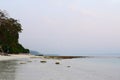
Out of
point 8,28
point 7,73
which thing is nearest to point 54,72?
point 7,73

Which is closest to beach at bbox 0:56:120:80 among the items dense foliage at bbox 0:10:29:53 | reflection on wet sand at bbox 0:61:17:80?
reflection on wet sand at bbox 0:61:17:80

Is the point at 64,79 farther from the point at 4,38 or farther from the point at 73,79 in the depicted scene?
the point at 4,38

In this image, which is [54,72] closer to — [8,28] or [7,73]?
[7,73]

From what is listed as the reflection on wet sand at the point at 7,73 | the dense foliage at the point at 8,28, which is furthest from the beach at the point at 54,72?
the dense foliage at the point at 8,28

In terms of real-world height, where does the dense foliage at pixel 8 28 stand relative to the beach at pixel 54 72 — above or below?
above

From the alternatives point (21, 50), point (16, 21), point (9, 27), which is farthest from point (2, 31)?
point (21, 50)

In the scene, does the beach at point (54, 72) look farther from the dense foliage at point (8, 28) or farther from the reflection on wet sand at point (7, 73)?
the dense foliage at point (8, 28)

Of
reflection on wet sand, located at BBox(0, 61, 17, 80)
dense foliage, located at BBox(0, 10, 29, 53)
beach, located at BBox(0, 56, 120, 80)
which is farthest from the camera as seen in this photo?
dense foliage, located at BBox(0, 10, 29, 53)

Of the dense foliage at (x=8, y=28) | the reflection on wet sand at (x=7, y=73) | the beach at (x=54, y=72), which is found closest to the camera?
the reflection on wet sand at (x=7, y=73)

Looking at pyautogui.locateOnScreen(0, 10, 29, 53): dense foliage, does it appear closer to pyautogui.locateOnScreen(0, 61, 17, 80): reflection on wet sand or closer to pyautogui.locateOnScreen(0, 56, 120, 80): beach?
pyautogui.locateOnScreen(0, 56, 120, 80): beach

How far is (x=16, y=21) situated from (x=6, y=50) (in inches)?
681

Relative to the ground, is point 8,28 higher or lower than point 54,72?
higher

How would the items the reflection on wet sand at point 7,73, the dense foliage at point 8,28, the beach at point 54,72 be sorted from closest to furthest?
the reflection on wet sand at point 7,73 → the beach at point 54,72 → the dense foliage at point 8,28

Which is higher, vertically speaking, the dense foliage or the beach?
the dense foliage
